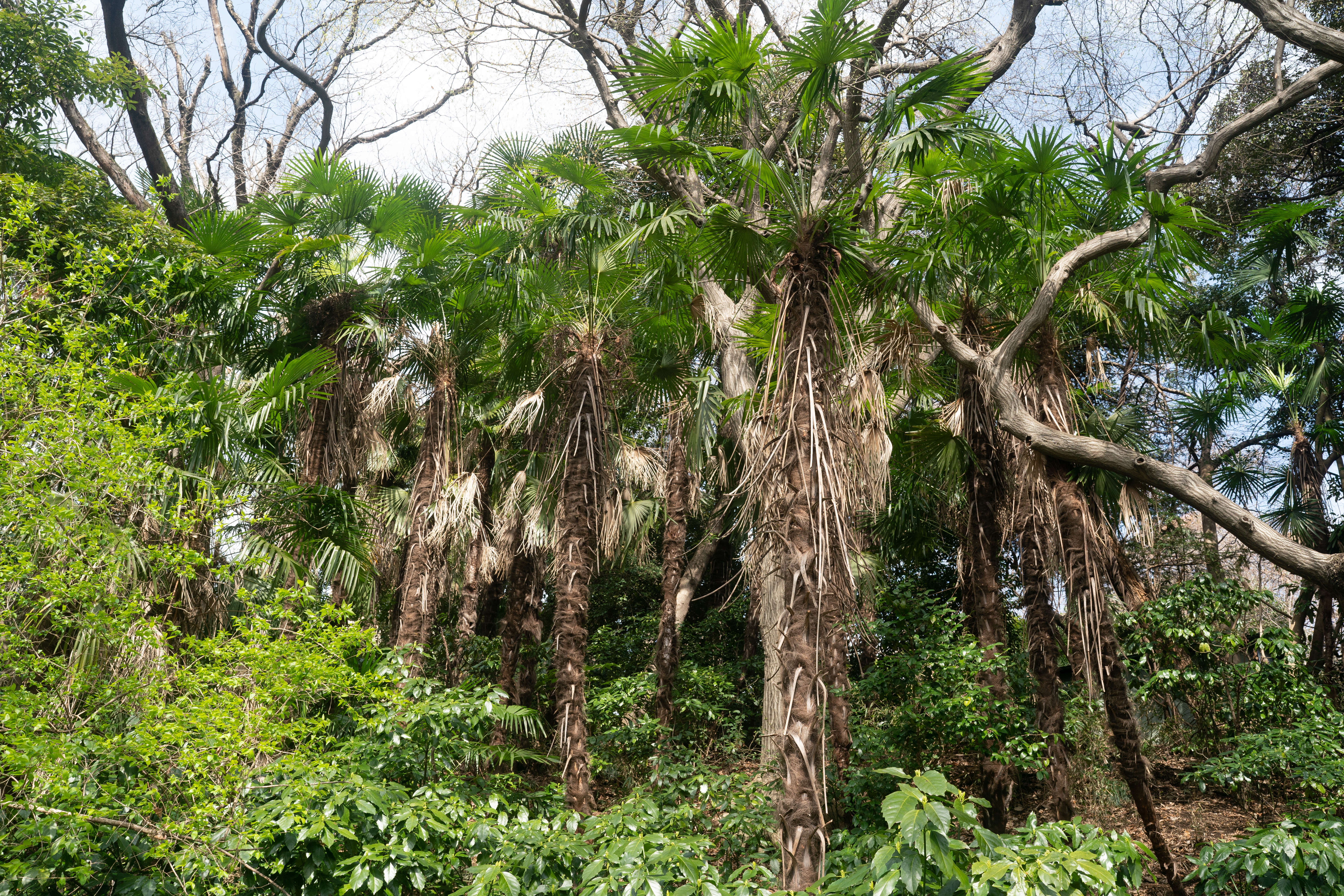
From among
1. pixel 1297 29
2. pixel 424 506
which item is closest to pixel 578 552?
pixel 424 506

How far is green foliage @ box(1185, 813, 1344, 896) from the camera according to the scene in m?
4.14

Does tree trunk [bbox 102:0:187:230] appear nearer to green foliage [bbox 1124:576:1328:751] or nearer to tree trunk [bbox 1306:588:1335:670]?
green foliage [bbox 1124:576:1328:751]

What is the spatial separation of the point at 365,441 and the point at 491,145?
4150 mm

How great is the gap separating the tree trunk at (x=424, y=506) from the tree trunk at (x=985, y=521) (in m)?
5.28

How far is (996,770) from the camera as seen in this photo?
23.2 feet

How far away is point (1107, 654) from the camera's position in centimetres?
642

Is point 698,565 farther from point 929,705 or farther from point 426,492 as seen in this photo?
point 929,705

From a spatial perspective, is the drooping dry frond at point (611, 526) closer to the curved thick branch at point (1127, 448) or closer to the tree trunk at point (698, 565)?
the tree trunk at point (698, 565)

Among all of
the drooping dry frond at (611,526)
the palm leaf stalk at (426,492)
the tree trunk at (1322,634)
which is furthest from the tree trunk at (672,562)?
the tree trunk at (1322,634)

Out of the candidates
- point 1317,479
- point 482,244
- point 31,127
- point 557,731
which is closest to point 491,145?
point 482,244

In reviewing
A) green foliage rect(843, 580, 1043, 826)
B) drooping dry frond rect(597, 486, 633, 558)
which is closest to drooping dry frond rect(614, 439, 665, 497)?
drooping dry frond rect(597, 486, 633, 558)

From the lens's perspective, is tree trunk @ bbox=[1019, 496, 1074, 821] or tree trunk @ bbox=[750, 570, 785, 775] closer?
tree trunk @ bbox=[750, 570, 785, 775]

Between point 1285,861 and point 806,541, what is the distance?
9.17 feet

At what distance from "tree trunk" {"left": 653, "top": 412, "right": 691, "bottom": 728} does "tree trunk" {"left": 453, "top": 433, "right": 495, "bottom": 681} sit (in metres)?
2.46
